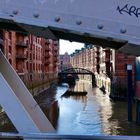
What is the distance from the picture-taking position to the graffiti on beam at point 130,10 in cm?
358

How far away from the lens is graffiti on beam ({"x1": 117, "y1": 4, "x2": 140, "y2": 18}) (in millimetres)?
3578

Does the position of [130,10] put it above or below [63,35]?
above

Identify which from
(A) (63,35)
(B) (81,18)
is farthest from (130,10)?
(A) (63,35)

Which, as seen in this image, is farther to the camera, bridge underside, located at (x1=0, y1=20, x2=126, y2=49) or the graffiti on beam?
bridge underside, located at (x1=0, y1=20, x2=126, y2=49)

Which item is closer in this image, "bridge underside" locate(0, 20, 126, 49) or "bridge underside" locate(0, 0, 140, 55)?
"bridge underside" locate(0, 0, 140, 55)

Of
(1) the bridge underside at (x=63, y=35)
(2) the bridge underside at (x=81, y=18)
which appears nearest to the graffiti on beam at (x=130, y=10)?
(2) the bridge underside at (x=81, y=18)

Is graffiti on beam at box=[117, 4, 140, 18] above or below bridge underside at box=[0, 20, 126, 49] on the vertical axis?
above

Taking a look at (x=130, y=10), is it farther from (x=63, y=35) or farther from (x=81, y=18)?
(x=63, y=35)

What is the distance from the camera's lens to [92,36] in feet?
12.1

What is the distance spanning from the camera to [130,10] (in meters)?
3.59

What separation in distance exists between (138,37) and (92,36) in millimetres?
399

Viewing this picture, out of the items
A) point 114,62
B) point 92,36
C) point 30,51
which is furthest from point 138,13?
point 30,51

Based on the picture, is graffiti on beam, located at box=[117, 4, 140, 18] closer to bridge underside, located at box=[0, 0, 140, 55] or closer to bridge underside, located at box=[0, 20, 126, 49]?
bridge underside, located at box=[0, 0, 140, 55]

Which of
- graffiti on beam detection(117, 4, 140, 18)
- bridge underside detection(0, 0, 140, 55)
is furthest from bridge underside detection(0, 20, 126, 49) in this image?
graffiti on beam detection(117, 4, 140, 18)
